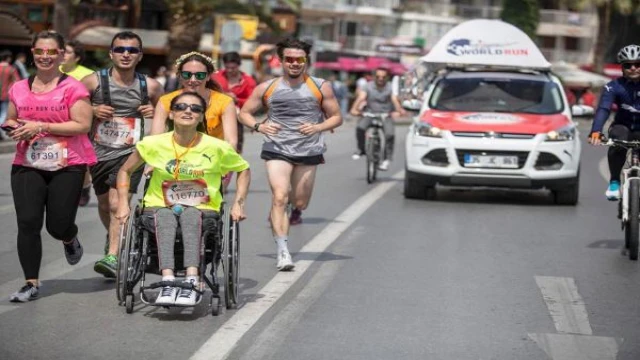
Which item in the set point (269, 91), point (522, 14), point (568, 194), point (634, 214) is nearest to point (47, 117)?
point (269, 91)

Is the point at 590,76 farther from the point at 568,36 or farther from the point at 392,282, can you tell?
the point at 392,282

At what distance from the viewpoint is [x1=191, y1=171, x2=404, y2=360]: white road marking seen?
7.32 m

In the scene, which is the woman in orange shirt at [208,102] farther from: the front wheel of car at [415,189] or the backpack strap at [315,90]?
the front wheel of car at [415,189]

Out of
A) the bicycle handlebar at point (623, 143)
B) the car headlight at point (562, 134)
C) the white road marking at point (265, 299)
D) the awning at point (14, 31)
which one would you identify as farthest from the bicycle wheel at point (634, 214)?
the awning at point (14, 31)

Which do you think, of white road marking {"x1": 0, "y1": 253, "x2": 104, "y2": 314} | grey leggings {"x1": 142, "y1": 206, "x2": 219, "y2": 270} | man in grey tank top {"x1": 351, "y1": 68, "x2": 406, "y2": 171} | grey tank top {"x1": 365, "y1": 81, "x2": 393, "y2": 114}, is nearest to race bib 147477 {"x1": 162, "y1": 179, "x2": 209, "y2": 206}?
grey leggings {"x1": 142, "y1": 206, "x2": 219, "y2": 270}

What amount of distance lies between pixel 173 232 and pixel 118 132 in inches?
81.3

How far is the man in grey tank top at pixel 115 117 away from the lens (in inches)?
396

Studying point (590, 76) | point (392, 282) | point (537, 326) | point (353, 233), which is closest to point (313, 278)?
point (392, 282)

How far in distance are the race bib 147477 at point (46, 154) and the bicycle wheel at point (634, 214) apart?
5072mm

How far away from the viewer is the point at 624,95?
12484mm

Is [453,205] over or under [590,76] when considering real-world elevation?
over

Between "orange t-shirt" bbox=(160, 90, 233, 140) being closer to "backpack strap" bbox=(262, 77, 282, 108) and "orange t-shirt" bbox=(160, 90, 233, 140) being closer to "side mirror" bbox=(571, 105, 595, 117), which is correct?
"backpack strap" bbox=(262, 77, 282, 108)

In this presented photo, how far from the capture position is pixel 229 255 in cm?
838

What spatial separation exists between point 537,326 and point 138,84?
135 inches
